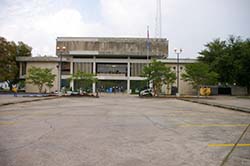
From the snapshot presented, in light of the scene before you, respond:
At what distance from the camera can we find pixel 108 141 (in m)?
5.59

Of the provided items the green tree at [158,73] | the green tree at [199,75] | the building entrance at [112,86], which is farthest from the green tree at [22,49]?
the green tree at [199,75]

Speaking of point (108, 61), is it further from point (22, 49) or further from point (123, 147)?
point (123, 147)

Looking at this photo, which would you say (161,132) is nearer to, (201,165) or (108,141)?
(108,141)

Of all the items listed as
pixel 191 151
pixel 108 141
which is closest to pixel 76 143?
pixel 108 141

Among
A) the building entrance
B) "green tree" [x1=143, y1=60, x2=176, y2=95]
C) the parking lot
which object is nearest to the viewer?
the parking lot

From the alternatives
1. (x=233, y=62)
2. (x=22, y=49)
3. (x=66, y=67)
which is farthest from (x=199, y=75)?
(x=22, y=49)

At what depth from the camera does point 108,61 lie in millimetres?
56031

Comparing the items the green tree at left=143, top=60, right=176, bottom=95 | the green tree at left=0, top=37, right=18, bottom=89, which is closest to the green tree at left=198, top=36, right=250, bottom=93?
the green tree at left=143, top=60, right=176, bottom=95

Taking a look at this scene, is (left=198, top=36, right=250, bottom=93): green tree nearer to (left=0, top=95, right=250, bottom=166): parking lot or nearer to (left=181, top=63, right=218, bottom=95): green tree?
(left=181, top=63, right=218, bottom=95): green tree

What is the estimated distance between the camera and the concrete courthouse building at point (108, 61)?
54531mm

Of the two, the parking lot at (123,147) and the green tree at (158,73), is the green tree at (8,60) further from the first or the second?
the parking lot at (123,147)

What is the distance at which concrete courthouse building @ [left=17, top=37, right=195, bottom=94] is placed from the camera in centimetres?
5453

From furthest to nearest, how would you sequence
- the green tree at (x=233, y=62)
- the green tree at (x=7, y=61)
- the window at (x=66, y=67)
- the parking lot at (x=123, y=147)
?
the window at (x=66, y=67)
the green tree at (x=7, y=61)
the green tree at (x=233, y=62)
the parking lot at (x=123, y=147)

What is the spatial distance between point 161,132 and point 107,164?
11.1 feet
